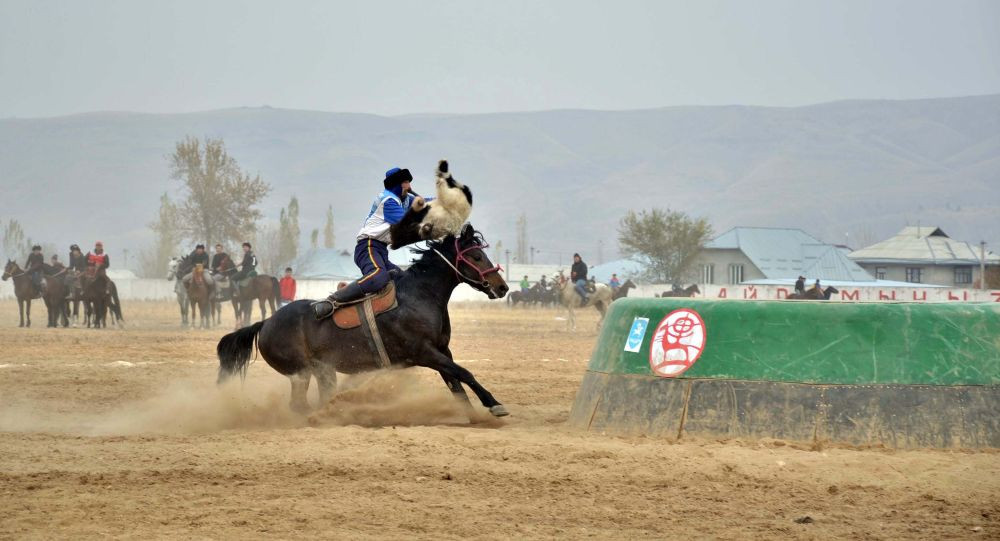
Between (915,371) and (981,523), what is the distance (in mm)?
2032

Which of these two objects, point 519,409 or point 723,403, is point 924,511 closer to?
point 723,403

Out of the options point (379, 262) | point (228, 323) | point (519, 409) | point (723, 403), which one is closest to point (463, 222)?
point (379, 262)

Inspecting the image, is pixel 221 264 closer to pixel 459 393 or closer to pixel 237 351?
pixel 237 351

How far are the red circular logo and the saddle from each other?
2.88 metres

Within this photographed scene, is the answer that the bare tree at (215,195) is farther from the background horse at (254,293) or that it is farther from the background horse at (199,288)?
the background horse at (199,288)

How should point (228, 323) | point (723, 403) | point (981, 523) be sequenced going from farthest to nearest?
point (228, 323) < point (723, 403) < point (981, 523)

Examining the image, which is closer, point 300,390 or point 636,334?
point 636,334

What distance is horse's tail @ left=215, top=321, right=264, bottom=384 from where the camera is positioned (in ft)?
39.4

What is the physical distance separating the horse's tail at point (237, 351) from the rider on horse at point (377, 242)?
97cm

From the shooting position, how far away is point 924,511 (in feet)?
23.0

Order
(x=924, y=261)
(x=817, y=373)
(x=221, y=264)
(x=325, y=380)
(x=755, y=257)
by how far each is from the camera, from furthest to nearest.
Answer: (x=755, y=257) < (x=924, y=261) < (x=221, y=264) < (x=325, y=380) < (x=817, y=373)

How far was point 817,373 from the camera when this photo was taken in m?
8.73

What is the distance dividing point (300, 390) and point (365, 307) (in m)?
1.16

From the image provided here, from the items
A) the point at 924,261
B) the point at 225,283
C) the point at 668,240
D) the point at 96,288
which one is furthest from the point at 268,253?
the point at 96,288
